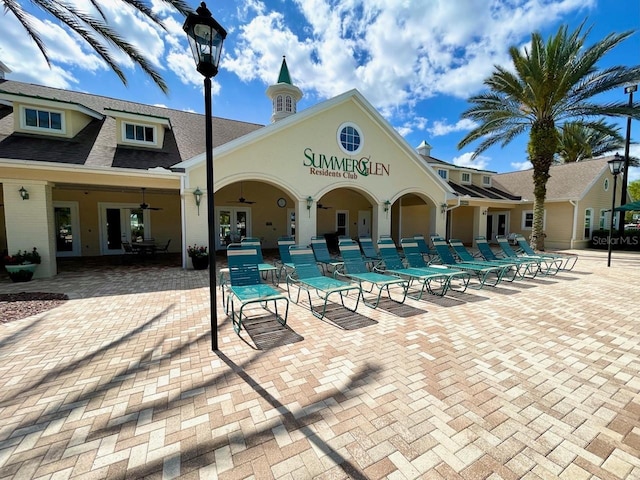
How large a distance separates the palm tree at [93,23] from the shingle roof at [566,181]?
24093 millimetres

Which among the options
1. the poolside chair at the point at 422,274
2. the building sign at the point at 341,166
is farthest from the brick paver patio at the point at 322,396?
the building sign at the point at 341,166

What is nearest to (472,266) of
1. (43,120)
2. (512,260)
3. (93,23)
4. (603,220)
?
(512,260)

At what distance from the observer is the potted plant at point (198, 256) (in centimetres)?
1022

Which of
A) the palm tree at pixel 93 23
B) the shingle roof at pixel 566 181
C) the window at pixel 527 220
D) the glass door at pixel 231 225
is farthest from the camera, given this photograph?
the window at pixel 527 220

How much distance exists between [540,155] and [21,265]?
873 inches

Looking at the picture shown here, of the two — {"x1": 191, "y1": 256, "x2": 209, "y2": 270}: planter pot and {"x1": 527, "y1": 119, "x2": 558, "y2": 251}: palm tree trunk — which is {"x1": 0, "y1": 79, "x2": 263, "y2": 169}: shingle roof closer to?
{"x1": 191, "y1": 256, "x2": 209, "y2": 270}: planter pot

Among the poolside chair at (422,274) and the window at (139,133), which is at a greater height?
the window at (139,133)

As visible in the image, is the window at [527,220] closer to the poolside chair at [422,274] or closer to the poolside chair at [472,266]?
the poolside chair at [472,266]

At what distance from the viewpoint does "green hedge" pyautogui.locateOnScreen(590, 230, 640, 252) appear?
18.3 m

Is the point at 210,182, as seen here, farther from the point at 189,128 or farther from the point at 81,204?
the point at 81,204

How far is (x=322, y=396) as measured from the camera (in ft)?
10.0

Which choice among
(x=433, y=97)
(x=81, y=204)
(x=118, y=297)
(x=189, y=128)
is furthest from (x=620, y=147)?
(x=81, y=204)

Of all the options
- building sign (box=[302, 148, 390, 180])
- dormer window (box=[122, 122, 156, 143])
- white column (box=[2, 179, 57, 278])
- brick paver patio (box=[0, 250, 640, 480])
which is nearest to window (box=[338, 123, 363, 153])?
building sign (box=[302, 148, 390, 180])

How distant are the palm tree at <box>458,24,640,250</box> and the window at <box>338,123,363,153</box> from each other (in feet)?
22.3
